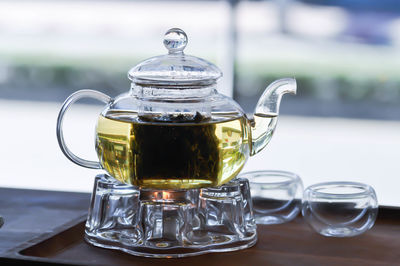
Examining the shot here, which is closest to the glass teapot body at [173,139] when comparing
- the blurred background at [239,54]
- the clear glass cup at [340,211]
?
the clear glass cup at [340,211]

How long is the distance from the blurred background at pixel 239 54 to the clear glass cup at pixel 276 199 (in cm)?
290

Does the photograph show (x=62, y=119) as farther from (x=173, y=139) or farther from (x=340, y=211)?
(x=340, y=211)

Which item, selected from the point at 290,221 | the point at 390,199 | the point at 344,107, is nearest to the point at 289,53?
the point at 344,107

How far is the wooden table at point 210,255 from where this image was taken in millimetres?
842

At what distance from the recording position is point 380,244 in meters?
0.92

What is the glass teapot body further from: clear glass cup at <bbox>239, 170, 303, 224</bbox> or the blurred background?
the blurred background

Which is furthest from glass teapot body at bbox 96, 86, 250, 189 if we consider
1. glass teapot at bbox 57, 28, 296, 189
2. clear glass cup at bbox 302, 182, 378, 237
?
clear glass cup at bbox 302, 182, 378, 237

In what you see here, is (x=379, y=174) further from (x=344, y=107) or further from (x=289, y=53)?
(x=289, y=53)

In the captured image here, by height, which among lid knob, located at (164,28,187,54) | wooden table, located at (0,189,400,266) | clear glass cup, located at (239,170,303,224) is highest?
lid knob, located at (164,28,187,54)

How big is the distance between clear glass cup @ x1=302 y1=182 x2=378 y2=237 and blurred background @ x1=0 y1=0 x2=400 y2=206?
2959 mm

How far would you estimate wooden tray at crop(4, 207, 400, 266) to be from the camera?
0.84 metres

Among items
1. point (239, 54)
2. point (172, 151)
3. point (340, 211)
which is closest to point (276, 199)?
point (340, 211)

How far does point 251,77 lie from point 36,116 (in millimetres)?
2031

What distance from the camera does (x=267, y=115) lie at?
96cm
